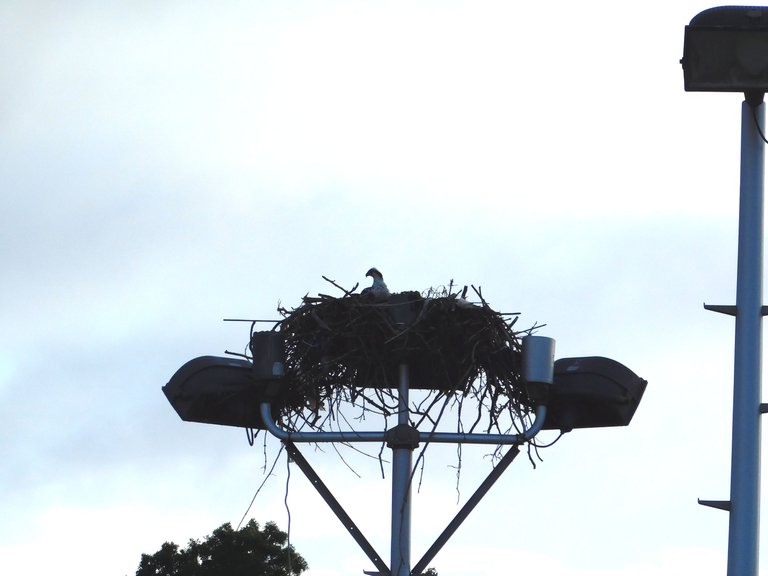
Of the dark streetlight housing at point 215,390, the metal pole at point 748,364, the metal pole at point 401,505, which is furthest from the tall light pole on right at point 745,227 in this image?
the dark streetlight housing at point 215,390

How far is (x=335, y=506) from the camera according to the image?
835 cm

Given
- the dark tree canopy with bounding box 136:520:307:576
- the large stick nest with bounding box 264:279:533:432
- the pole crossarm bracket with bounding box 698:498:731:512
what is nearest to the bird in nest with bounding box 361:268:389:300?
the large stick nest with bounding box 264:279:533:432

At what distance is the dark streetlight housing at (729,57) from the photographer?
573cm

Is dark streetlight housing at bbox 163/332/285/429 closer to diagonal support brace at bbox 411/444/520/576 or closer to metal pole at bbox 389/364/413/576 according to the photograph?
metal pole at bbox 389/364/413/576

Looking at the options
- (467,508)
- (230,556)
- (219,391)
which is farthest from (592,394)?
(230,556)

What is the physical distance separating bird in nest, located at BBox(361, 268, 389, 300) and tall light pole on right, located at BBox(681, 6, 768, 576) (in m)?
3.41

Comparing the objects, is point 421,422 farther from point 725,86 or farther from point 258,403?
point 725,86

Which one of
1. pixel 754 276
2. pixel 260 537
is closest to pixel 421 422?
pixel 754 276

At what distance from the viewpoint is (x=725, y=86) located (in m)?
5.74

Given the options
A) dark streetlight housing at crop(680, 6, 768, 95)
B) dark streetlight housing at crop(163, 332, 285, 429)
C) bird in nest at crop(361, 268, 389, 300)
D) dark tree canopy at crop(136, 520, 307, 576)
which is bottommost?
dark streetlight housing at crop(163, 332, 285, 429)

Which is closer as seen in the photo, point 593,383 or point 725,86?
point 725,86

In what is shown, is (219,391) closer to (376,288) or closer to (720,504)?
(376,288)

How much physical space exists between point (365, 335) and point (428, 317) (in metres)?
0.36

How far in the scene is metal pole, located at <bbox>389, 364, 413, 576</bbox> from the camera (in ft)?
26.7
